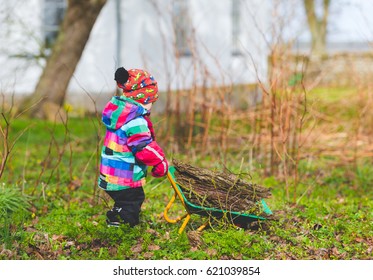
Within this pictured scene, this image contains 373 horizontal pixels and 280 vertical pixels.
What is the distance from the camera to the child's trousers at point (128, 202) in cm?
474

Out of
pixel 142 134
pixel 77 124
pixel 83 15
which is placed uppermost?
pixel 83 15

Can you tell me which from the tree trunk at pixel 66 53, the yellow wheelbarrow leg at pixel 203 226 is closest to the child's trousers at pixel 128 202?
the yellow wheelbarrow leg at pixel 203 226

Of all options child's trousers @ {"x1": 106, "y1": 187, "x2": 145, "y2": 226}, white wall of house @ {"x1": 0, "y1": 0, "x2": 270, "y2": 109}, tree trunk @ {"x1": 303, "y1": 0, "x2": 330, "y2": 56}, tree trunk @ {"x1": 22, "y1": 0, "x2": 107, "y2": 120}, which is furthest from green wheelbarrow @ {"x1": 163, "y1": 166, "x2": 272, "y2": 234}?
tree trunk @ {"x1": 303, "y1": 0, "x2": 330, "y2": 56}

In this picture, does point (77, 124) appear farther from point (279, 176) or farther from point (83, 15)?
point (279, 176)

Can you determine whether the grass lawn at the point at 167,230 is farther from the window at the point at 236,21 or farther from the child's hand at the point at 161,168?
the window at the point at 236,21

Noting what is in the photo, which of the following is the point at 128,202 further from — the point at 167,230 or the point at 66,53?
the point at 66,53

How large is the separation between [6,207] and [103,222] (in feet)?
2.91

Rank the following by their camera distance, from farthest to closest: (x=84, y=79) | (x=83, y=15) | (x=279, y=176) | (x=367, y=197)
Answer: (x=84, y=79) → (x=83, y=15) → (x=279, y=176) → (x=367, y=197)

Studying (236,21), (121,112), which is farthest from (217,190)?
(236,21)

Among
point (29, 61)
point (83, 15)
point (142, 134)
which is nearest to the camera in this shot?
point (142, 134)

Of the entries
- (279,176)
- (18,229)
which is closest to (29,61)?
(279,176)

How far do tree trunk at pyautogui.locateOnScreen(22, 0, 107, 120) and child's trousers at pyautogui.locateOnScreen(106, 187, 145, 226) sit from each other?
6.27m

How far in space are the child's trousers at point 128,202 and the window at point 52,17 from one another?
34.3 feet

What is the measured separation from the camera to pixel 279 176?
22.8 ft
